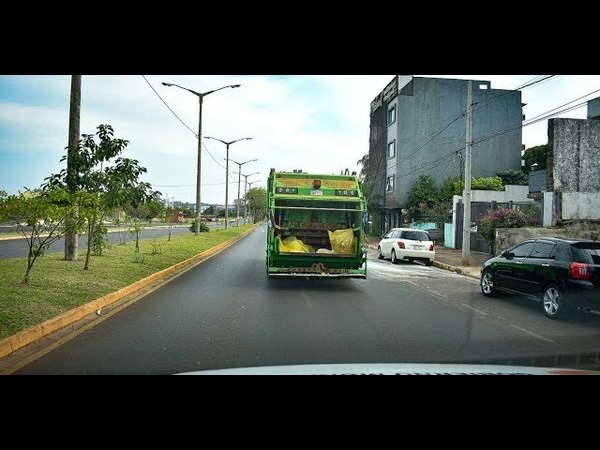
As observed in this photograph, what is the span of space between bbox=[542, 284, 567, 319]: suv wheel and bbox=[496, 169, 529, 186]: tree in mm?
36791

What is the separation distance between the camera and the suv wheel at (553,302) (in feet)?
33.7

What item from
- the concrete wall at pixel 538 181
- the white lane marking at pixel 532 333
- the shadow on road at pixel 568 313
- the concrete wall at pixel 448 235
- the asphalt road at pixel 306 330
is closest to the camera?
the asphalt road at pixel 306 330

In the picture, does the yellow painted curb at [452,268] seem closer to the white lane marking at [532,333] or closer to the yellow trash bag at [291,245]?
the yellow trash bag at [291,245]

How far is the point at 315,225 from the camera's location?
1560cm

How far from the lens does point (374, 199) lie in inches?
2063

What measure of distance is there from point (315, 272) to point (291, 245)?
1.18m

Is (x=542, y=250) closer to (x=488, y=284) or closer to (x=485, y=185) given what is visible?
(x=488, y=284)

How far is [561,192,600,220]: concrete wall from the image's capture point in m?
23.7

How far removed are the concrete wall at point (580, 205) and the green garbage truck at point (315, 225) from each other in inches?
485

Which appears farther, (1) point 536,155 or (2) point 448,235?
(1) point 536,155

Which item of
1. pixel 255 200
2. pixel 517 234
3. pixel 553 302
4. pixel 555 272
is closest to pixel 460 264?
pixel 517 234

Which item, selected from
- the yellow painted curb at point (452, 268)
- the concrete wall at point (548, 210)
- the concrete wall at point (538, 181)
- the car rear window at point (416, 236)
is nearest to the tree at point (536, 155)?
the concrete wall at point (538, 181)
